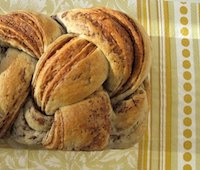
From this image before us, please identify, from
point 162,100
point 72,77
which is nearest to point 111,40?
point 72,77

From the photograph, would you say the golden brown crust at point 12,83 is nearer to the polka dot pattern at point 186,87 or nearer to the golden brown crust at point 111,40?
the golden brown crust at point 111,40

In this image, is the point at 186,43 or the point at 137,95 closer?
the point at 137,95

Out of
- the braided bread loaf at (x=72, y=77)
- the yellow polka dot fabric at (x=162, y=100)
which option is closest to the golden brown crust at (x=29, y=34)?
the braided bread loaf at (x=72, y=77)

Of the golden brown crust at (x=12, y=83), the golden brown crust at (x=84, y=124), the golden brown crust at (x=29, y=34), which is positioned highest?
the golden brown crust at (x=29, y=34)

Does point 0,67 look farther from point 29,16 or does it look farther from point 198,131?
point 198,131

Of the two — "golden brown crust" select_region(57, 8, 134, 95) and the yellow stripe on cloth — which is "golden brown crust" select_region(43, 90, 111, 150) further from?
the yellow stripe on cloth

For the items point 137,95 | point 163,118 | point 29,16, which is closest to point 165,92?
point 163,118

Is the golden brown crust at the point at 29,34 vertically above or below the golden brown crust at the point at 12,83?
above
